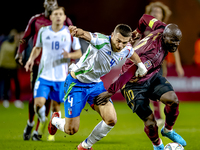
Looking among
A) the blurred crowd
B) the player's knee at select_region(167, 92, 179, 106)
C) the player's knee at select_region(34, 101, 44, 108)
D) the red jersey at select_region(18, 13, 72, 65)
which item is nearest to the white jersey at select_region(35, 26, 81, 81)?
the red jersey at select_region(18, 13, 72, 65)

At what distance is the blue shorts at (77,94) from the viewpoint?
4.86m

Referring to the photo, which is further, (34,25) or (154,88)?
(34,25)

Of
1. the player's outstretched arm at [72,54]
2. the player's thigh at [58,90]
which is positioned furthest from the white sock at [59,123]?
the player's outstretched arm at [72,54]

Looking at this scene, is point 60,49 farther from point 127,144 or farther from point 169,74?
point 169,74

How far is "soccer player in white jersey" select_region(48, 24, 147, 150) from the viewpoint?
4348 millimetres

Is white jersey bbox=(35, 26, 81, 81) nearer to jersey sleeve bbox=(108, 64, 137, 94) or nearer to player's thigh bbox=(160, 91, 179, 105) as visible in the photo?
jersey sleeve bbox=(108, 64, 137, 94)

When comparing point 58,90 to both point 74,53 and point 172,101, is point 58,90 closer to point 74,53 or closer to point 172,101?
point 74,53

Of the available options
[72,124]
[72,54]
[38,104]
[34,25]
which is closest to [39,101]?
[38,104]

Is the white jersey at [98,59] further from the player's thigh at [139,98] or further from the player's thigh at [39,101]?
the player's thigh at [39,101]

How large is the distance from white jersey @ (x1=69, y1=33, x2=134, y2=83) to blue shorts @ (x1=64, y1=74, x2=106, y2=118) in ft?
0.30

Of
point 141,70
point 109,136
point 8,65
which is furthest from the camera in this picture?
point 8,65

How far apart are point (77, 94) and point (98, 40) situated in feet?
3.10

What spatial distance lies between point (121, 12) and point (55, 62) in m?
11.8

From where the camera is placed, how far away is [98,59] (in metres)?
4.53
